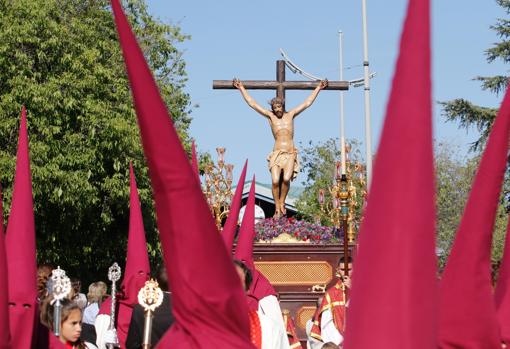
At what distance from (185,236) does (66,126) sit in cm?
2445

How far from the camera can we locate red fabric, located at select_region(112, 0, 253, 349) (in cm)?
350

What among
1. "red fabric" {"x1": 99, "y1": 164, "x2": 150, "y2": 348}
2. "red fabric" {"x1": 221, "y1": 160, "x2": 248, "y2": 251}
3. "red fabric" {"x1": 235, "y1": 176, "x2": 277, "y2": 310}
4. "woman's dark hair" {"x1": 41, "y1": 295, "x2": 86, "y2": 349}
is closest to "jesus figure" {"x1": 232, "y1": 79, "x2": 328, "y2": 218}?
"red fabric" {"x1": 235, "y1": 176, "x2": 277, "y2": 310}

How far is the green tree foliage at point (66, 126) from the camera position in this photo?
26875 mm

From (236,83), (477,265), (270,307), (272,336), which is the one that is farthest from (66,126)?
(477,265)

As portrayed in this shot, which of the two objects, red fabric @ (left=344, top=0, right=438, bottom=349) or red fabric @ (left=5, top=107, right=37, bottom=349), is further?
red fabric @ (left=5, top=107, right=37, bottom=349)

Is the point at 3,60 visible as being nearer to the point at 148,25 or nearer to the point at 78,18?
the point at 78,18

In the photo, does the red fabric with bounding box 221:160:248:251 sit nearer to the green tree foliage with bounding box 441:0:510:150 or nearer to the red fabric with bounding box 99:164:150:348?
the red fabric with bounding box 99:164:150:348

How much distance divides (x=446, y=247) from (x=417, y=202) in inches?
1714

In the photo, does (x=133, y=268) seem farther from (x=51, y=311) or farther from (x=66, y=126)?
(x=66, y=126)

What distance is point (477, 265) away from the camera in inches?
141

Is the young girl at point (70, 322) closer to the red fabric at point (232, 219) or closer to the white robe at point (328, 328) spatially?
the red fabric at point (232, 219)

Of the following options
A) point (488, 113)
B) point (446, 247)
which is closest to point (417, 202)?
point (488, 113)

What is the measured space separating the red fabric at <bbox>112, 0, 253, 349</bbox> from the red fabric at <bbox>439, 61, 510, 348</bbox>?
664mm

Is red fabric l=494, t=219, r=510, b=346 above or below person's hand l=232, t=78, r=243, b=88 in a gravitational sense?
below
